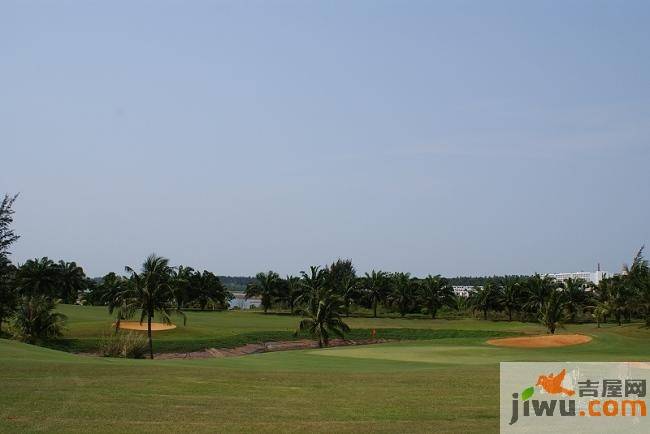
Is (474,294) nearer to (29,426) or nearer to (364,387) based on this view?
(364,387)

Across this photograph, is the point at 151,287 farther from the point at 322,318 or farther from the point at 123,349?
the point at 322,318

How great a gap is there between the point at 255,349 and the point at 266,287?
2229 inches

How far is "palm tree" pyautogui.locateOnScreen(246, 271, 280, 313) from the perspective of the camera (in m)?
122

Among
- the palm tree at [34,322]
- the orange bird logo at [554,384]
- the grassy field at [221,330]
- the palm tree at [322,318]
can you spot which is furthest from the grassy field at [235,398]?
the palm tree at [322,318]

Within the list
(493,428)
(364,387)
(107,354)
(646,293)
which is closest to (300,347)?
(107,354)

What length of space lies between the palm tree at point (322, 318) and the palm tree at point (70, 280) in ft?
230

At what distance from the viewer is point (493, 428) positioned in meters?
17.0

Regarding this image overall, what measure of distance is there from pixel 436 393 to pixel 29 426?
42.2ft

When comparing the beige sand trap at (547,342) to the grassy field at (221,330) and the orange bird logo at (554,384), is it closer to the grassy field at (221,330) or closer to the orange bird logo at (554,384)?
the grassy field at (221,330)

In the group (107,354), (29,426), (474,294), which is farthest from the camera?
(474,294)

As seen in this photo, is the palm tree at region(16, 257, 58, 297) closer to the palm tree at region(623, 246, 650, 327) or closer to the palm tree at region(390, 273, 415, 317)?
the palm tree at region(390, 273, 415, 317)

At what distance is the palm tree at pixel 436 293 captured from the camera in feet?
383

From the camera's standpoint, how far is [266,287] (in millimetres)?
122688

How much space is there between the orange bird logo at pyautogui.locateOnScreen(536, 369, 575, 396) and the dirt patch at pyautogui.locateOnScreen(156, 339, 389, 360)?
4096cm
